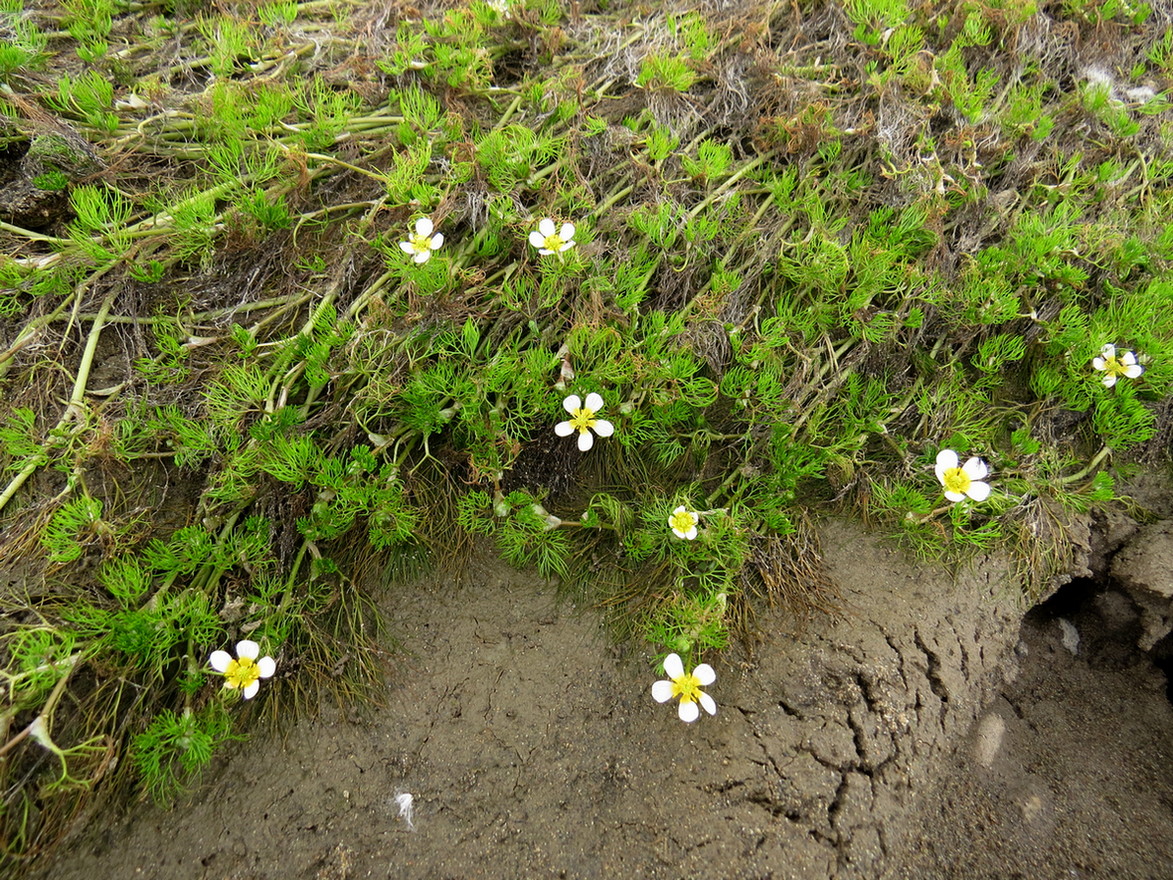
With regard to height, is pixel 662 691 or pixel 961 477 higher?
pixel 961 477

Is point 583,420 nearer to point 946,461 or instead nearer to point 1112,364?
point 946,461

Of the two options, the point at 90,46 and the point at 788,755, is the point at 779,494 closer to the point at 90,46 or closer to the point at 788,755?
the point at 788,755

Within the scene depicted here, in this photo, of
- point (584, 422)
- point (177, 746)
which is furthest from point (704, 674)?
point (177, 746)

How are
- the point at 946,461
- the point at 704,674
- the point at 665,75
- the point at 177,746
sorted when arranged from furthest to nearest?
the point at 665,75 < the point at 946,461 < the point at 704,674 < the point at 177,746

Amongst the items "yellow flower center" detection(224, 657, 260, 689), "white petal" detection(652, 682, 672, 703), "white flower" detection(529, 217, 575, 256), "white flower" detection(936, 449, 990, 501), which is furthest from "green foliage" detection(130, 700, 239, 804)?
"white flower" detection(936, 449, 990, 501)

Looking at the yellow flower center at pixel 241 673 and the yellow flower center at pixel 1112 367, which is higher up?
the yellow flower center at pixel 1112 367

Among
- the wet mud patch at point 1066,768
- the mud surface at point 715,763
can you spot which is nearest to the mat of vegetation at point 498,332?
the mud surface at point 715,763

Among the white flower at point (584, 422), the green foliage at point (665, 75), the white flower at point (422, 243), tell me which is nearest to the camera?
the white flower at point (584, 422)

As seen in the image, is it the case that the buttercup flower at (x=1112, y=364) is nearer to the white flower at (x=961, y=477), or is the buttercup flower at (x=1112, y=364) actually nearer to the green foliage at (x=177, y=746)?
the white flower at (x=961, y=477)
